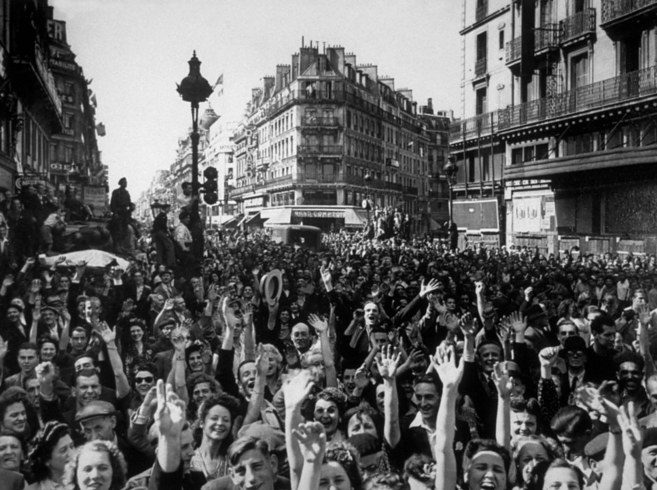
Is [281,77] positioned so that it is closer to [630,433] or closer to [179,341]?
[179,341]

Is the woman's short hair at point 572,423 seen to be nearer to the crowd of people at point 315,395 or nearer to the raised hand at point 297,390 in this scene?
the crowd of people at point 315,395

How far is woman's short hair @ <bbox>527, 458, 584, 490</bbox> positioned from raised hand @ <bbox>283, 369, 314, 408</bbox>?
126 centimetres

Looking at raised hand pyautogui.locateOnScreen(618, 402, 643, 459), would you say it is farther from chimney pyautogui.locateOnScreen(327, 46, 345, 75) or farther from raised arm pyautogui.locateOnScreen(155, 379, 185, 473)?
chimney pyautogui.locateOnScreen(327, 46, 345, 75)

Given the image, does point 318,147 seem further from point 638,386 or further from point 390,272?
point 638,386

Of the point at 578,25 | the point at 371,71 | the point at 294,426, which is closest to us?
the point at 294,426

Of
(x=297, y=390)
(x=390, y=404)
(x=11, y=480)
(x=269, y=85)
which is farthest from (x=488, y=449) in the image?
(x=269, y=85)

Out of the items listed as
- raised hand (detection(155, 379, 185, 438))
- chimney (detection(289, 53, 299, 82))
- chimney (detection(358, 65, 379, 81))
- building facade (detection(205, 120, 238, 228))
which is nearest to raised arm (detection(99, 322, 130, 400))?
raised hand (detection(155, 379, 185, 438))

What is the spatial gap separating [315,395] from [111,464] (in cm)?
178

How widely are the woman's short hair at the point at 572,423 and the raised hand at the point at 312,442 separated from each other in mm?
1974

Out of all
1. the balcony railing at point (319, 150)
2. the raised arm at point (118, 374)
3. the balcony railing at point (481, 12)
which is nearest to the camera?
the raised arm at point (118, 374)

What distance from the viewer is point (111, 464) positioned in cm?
378

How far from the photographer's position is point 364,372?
6.24 metres

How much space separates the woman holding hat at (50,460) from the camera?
4.13 metres

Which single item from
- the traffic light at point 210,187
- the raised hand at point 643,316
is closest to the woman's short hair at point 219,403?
the raised hand at point 643,316
